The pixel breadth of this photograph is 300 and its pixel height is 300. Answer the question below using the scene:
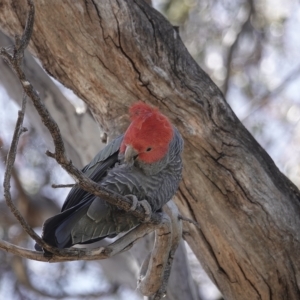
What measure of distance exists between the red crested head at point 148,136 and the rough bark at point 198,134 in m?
0.87

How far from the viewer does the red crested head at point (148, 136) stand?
254cm

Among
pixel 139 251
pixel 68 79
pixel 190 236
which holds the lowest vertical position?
pixel 190 236

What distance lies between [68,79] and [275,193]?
145 cm

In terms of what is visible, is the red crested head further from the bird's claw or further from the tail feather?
the tail feather

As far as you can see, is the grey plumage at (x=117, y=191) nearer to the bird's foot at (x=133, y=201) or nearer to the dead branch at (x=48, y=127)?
the bird's foot at (x=133, y=201)

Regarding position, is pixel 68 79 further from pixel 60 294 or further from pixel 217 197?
pixel 60 294

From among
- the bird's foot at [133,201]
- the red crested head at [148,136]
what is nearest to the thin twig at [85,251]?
the bird's foot at [133,201]

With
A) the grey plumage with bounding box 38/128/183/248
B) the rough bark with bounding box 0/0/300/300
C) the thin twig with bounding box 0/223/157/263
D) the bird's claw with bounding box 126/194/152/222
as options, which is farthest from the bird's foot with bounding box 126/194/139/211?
the rough bark with bounding box 0/0/300/300

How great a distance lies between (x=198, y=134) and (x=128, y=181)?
94 cm

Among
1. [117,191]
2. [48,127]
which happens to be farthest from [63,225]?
[48,127]

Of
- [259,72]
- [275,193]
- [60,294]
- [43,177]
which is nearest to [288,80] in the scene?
[259,72]

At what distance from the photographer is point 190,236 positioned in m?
3.67

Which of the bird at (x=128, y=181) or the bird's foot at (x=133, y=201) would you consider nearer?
the bird's foot at (x=133, y=201)

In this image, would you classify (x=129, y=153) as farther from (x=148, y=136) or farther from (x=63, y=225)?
(x=63, y=225)
